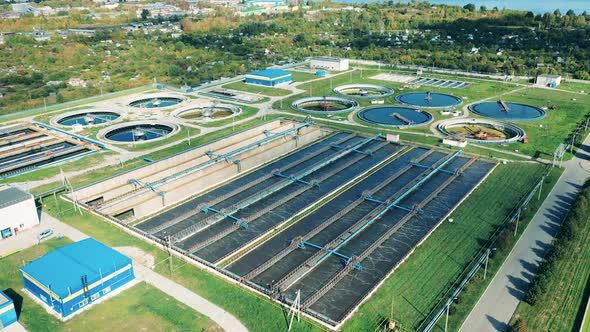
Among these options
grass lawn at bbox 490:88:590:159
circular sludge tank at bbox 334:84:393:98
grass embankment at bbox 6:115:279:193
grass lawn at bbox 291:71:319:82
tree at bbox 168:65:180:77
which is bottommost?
grass embankment at bbox 6:115:279:193

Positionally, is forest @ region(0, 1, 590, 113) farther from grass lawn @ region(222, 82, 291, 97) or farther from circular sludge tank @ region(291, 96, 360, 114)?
circular sludge tank @ region(291, 96, 360, 114)

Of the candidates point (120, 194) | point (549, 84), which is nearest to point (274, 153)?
point (120, 194)

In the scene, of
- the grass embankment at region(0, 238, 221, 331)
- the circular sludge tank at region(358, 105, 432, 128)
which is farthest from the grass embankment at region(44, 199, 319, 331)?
the circular sludge tank at region(358, 105, 432, 128)

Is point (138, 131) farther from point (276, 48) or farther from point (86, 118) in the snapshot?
point (276, 48)

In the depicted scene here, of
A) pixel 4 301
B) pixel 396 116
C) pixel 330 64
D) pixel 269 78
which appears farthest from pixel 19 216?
pixel 330 64

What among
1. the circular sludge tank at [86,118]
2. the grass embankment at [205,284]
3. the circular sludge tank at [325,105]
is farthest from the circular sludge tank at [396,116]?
the grass embankment at [205,284]

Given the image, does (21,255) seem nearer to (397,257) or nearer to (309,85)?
(397,257)
